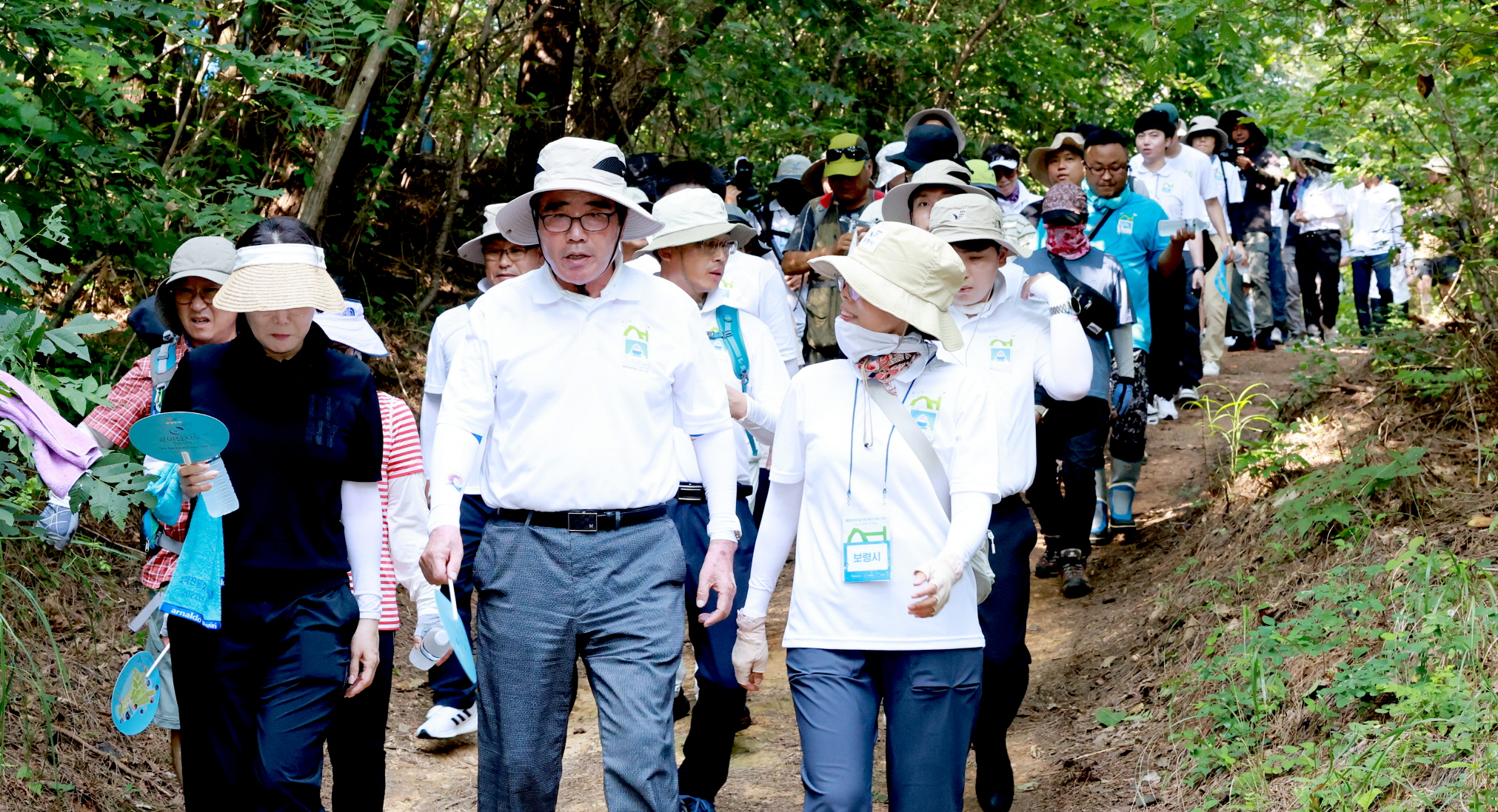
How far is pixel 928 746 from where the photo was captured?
141 inches

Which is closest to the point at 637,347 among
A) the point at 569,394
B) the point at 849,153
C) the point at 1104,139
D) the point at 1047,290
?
the point at 569,394

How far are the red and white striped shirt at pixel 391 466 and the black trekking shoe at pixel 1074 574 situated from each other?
14.5 feet

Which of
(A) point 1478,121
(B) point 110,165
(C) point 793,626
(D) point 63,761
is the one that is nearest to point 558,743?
(C) point 793,626

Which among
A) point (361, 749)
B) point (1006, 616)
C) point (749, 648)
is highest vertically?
point (749, 648)

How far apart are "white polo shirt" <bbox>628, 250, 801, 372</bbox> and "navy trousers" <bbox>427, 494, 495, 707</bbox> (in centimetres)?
122

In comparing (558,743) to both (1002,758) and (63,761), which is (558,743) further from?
(63,761)

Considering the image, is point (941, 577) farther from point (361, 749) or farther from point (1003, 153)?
point (1003, 153)

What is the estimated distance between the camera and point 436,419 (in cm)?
546

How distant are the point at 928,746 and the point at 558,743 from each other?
100 centimetres

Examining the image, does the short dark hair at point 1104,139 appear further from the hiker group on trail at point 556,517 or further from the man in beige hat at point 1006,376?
the hiker group on trail at point 556,517

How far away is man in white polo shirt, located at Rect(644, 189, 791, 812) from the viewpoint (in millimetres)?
4816

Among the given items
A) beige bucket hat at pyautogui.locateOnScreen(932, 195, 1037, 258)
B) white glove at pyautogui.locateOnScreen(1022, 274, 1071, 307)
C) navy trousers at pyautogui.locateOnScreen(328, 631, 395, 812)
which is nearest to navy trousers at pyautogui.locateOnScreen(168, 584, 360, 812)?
navy trousers at pyautogui.locateOnScreen(328, 631, 395, 812)

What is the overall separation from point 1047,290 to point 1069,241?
193cm

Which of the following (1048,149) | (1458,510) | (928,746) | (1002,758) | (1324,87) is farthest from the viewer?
(1048,149)
